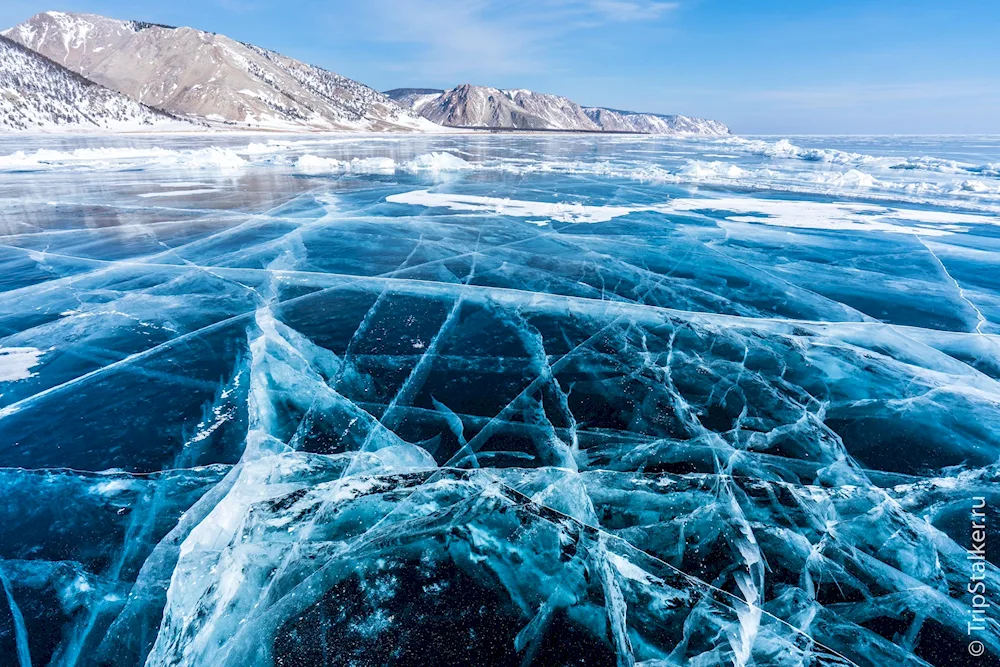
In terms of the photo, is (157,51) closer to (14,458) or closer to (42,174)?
(42,174)

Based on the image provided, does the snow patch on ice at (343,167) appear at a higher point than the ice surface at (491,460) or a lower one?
higher

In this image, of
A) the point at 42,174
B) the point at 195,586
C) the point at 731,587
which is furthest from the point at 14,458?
the point at 42,174

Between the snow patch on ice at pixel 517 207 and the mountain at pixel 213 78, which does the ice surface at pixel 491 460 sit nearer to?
the snow patch on ice at pixel 517 207

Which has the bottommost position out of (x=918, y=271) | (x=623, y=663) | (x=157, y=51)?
(x=623, y=663)

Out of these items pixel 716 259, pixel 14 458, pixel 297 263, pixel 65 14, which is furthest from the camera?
pixel 65 14

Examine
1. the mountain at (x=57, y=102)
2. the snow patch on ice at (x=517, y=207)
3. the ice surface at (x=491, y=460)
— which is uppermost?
the mountain at (x=57, y=102)

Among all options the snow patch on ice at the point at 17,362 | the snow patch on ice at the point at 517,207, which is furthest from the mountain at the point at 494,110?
the snow patch on ice at the point at 17,362

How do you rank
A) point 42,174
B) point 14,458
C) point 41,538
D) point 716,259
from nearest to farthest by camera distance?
1. point 41,538
2. point 14,458
3. point 716,259
4. point 42,174

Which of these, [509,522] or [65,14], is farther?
[65,14]
